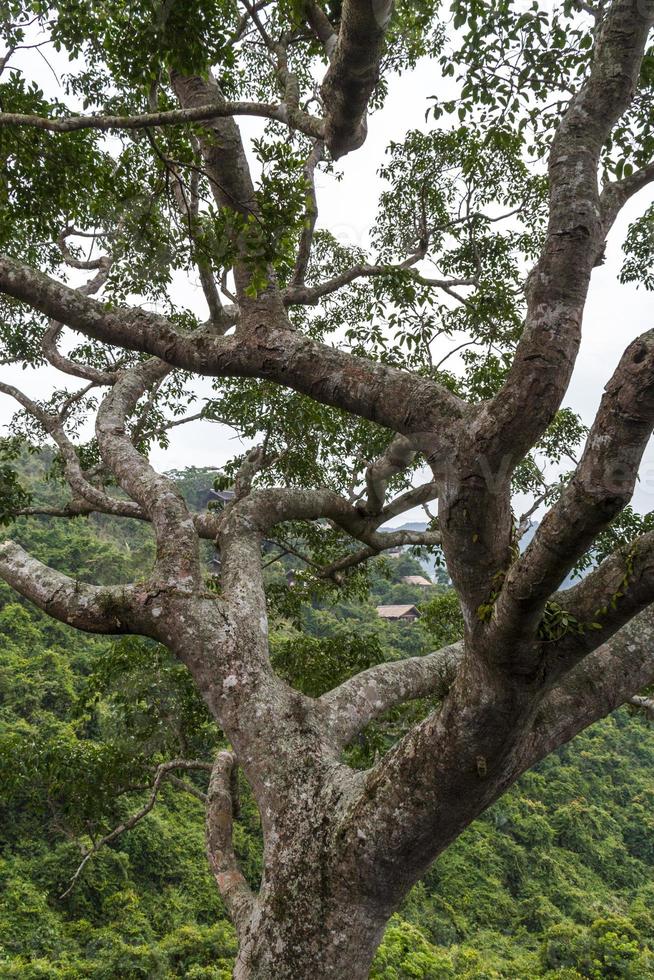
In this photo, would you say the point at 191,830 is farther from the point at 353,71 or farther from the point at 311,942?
the point at 353,71

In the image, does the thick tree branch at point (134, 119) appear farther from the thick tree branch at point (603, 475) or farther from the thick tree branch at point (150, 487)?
the thick tree branch at point (603, 475)

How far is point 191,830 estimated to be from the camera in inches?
435

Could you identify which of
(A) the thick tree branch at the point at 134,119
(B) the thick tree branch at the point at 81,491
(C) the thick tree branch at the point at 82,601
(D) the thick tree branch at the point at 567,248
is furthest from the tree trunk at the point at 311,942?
(A) the thick tree branch at the point at 134,119

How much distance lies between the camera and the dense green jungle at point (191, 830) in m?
5.67

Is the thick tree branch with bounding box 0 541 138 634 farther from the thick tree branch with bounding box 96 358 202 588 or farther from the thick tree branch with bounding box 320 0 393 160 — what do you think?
the thick tree branch with bounding box 320 0 393 160

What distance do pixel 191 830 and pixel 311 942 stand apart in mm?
10043

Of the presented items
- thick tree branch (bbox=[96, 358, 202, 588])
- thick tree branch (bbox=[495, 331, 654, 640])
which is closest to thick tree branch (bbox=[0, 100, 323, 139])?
thick tree branch (bbox=[96, 358, 202, 588])

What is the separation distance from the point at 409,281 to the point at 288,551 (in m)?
2.86

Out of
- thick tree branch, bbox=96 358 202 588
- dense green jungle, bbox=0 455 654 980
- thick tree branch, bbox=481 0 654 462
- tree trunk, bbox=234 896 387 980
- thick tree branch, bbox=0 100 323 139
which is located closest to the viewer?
thick tree branch, bbox=481 0 654 462

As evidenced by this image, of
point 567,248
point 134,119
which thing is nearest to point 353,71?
point 134,119

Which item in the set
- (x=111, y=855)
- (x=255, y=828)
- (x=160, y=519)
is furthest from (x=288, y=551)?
(x=255, y=828)

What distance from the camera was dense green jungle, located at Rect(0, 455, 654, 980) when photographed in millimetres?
5672

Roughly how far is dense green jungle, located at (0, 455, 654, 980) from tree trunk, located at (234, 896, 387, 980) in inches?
101

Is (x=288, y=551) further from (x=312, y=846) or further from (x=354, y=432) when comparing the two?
(x=312, y=846)
